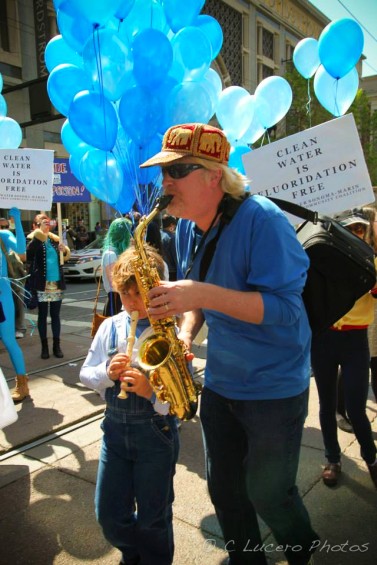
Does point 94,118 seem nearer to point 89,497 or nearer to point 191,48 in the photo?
point 191,48

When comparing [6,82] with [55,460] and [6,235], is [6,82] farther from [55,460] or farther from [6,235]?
[55,460]

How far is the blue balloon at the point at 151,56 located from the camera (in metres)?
3.66

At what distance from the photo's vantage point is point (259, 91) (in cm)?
520

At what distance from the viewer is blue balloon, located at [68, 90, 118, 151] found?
3.58m

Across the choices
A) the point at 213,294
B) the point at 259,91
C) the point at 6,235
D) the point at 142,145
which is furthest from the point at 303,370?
the point at 259,91

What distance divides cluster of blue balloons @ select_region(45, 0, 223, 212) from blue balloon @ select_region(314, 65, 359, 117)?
3.43ft

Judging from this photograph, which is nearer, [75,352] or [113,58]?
[113,58]

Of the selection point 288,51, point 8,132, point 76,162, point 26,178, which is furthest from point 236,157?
point 288,51

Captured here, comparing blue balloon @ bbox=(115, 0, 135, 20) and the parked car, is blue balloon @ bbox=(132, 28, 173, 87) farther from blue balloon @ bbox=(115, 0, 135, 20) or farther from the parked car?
the parked car

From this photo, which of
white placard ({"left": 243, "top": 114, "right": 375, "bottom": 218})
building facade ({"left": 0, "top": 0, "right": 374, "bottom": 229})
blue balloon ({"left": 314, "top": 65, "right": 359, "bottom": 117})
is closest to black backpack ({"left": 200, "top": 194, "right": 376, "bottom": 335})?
white placard ({"left": 243, "top": 114, "right": 375, "bottom": 218})

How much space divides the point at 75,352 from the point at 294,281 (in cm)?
521

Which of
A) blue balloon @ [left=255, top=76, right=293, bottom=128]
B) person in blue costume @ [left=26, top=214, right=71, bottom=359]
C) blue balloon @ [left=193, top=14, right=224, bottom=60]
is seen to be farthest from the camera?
person in blue costume @ [left=26, top=214, right=71, bottom=359]

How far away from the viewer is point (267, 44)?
29.2 metres

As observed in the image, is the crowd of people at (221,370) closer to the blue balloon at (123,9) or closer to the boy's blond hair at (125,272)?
the boy's blond hair at (125,272)
